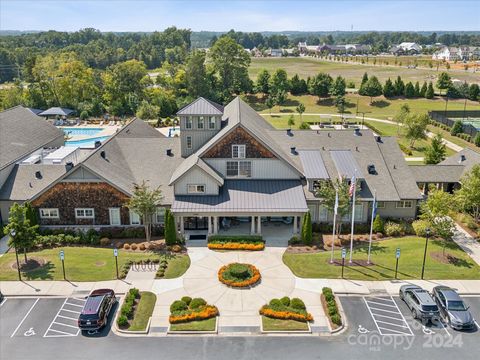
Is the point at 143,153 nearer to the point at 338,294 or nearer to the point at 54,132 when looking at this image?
the point at 54,132

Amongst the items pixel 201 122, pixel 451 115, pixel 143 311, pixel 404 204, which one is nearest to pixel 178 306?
pixel 143 311

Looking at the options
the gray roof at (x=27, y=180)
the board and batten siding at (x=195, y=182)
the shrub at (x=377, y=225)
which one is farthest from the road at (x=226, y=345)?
the gray roof at (x=27, y=180)

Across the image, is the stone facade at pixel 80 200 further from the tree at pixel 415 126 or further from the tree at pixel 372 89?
the tree at pixel 372 89

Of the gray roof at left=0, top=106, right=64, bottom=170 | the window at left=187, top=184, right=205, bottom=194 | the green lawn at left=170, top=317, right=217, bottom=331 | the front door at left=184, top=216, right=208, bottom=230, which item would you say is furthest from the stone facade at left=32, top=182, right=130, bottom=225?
the green lawn at left=170, top=317, right=217, bottom=331

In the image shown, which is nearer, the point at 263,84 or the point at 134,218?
the point at 134,218

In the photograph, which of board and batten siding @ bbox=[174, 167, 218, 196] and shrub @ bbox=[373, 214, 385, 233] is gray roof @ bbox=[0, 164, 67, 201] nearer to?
board and batten siding @ bbox=[174, 167, 218, 196]

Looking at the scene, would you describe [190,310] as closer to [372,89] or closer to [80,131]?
[80,131]
